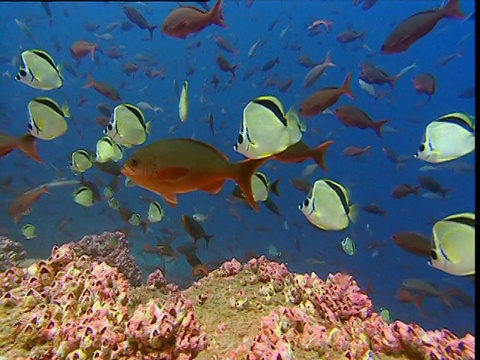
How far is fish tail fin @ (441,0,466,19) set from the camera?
534cm

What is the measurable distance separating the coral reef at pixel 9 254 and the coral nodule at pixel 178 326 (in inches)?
189

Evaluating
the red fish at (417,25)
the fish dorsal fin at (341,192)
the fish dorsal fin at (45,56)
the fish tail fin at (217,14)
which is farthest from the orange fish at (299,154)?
the fish dorsal fin at (45,56)

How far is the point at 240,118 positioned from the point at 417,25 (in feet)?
9.91

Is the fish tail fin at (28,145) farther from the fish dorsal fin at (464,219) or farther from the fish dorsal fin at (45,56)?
the fish dorsal fin at (464,219)

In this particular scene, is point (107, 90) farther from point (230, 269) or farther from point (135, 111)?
point (230, 269)

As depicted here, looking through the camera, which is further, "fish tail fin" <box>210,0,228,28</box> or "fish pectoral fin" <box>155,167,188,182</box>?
"fish tail fin" <box>210,0,228,28</box>

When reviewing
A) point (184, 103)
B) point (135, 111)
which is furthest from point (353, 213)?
point (184, 103)

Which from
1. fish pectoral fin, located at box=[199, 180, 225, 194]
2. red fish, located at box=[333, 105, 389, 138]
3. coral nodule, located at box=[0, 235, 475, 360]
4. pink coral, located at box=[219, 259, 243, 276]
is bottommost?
coral nodule, located at box=[0, 235, 475, 360]

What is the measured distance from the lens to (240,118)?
16.6ft

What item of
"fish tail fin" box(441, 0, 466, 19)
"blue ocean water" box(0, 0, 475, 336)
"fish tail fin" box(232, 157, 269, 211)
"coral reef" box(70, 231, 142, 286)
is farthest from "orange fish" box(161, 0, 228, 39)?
"coral reef" box(70, 231, 142, 286)

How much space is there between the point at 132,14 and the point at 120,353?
9.75 meters

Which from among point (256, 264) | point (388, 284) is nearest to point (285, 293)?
point (256, 264)

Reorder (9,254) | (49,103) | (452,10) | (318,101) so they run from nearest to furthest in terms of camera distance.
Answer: (49,103), (452,10), (318,101), (9,254)

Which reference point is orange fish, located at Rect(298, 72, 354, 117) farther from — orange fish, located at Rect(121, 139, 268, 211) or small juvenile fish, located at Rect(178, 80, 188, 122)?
orange fish, located at Rect(121, 139, 268, 211)
